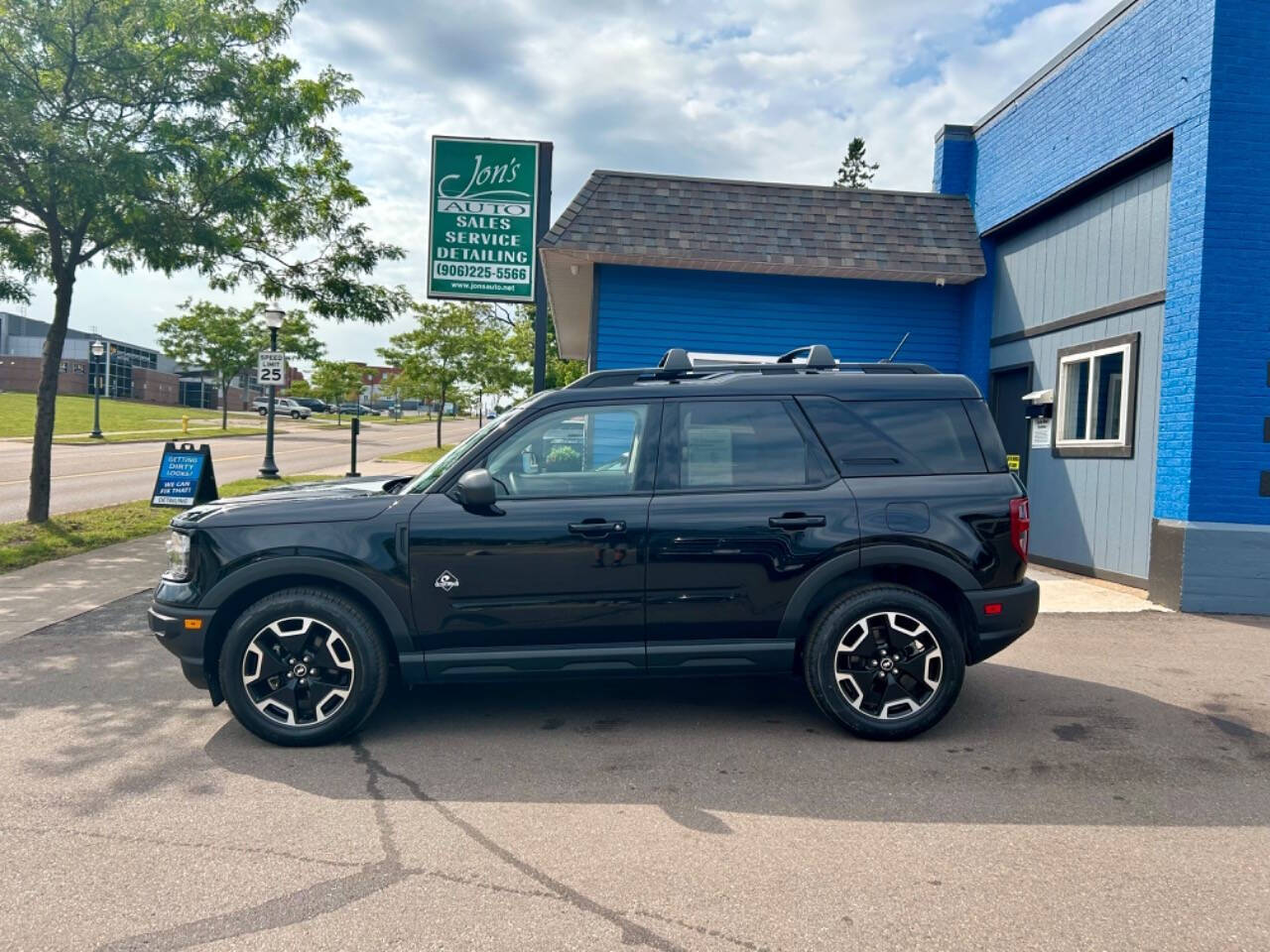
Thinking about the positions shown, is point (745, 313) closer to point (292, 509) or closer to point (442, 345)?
point (292, 509)

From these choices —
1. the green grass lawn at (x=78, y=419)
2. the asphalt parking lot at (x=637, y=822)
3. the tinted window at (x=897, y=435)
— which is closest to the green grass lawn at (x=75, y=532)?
the asphalt parking lot at (x=637, y=822)

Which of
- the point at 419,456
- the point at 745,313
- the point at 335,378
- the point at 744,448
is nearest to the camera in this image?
the point at 744,448

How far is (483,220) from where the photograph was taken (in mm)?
10781

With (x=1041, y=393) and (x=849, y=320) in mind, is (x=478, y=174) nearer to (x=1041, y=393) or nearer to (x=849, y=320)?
(x=849, y=320)

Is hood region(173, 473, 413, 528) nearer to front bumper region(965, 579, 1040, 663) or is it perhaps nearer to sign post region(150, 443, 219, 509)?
front bumper region(965, 579, 1040, 663)

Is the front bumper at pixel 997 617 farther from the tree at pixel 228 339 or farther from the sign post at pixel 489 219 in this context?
the tree at pixel 228 339

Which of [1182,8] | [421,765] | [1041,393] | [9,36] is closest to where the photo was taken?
[421,765]

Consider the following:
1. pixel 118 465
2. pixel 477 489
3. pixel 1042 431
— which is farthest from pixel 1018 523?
pixel 118 465

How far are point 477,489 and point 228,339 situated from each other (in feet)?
148

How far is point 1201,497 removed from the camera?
802 centimetres

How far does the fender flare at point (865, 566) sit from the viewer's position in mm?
4594

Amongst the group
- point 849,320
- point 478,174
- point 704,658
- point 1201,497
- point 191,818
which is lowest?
point 191,818

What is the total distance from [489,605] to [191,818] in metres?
1.53

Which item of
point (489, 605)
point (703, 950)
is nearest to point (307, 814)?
point (489, 605)
